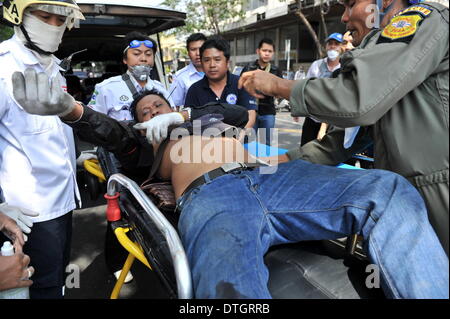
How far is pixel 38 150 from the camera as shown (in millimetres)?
1757

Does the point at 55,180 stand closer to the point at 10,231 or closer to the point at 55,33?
the point at 10,231

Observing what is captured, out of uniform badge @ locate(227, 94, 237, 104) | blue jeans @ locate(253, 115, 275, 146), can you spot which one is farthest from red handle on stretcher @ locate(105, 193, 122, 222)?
blue jeans @ locate(253, 115, 275, 146)

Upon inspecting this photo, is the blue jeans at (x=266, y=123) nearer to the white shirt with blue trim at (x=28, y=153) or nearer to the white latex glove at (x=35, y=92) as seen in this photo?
the white shirt with blue trim at (x=28, y=153)

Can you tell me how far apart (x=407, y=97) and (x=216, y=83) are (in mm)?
2254

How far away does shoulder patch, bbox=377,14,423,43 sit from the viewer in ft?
3.80

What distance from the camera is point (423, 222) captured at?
3.84 ft

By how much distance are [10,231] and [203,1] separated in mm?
18801

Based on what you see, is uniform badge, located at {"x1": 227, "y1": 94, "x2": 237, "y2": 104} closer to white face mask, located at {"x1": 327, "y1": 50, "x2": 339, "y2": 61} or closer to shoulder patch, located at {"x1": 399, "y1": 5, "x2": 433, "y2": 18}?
white face mask, located at {"x1": 327, "y1": 50, "x2": 339, "y2": 61}

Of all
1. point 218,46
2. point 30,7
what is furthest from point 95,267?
point 218,46

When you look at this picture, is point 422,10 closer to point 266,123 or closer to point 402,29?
point 402,29

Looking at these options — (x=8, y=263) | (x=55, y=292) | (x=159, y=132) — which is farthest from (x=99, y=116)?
(x=55, y=292)

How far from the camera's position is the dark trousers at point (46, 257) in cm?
179

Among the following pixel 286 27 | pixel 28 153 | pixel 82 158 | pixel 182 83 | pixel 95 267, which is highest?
pixel 286 27
